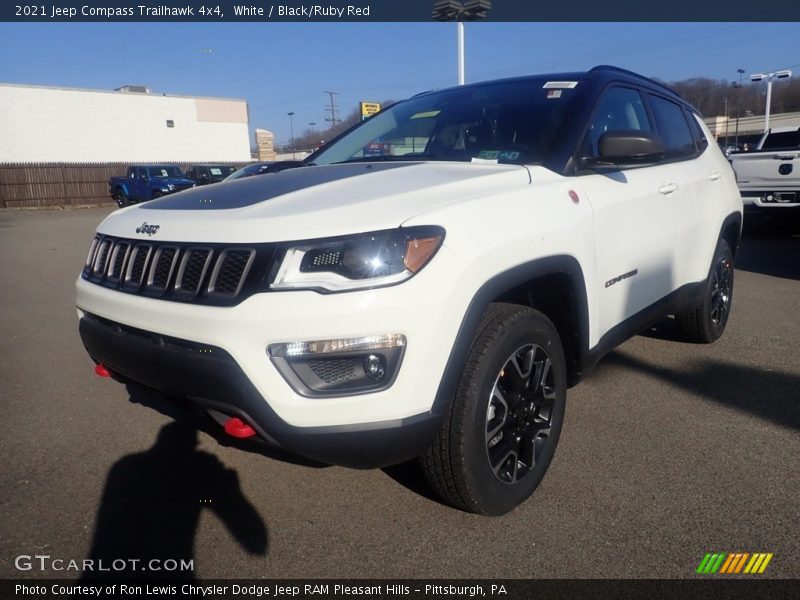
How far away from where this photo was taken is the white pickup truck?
952 centimetres

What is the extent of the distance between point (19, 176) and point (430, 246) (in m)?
36.2

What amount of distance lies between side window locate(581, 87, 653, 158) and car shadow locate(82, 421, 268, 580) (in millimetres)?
2278

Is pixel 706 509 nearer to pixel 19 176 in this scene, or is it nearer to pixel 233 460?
pixel 233 460

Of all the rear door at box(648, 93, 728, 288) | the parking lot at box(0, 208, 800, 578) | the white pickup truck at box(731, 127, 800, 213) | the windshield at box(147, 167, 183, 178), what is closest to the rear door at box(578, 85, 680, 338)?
the rear door at box(648, 93, 728, 288)

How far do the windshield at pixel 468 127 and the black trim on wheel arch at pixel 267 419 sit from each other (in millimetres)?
1487

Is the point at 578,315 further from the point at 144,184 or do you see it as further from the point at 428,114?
the point at 144,184

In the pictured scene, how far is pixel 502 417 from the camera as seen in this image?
2549 millimetres

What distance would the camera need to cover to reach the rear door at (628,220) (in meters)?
3.00

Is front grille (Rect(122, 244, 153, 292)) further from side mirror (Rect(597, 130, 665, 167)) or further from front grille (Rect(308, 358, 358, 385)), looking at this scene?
side mirror (Rect(597, 130, 665, 167))

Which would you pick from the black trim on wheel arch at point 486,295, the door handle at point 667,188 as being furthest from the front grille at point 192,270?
the door handle at point 667,188

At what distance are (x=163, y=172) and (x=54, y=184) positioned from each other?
29.6ft

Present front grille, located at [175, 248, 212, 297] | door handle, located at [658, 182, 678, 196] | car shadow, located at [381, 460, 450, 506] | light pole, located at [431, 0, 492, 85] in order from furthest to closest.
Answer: light pole, located at [431, 0, 492, 85] → door handle, located at [658, 182, 678, 196] → car shadow, located at [381, 460, 450, 506] → front grille, located at [175, 248, 212, 297]

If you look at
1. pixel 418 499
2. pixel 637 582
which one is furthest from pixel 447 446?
pixel 637 582

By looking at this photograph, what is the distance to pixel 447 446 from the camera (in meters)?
2.30
